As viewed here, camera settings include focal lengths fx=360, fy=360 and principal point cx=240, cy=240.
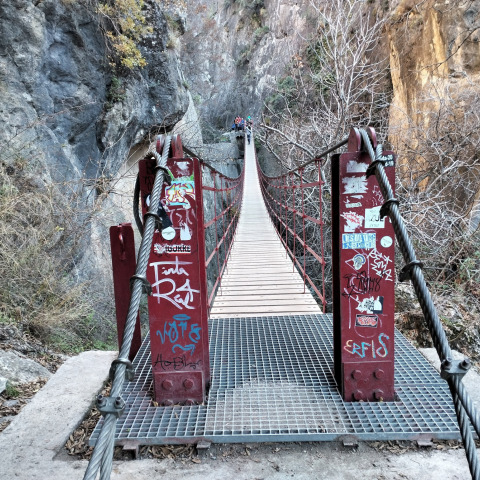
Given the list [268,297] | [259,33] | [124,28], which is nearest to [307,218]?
[268,297]

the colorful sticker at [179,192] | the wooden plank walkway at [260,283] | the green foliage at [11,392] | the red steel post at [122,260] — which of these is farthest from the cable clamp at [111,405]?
the wooden plank walkway at [260,283]

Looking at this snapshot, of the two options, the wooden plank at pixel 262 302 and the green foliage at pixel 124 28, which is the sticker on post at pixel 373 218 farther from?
the green foliage at pixel 124 28

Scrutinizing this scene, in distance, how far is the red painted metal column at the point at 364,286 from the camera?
171cm

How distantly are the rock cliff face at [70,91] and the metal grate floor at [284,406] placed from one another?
394 centimetres

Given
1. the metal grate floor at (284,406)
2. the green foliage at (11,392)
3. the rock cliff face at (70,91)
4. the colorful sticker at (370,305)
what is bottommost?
the green foliage at (11,392)

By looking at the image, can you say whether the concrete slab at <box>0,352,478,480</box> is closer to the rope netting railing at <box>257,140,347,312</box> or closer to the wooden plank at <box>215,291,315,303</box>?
the rope netting railing at <box>257,140,347,312</box>

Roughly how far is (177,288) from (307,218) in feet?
6.01

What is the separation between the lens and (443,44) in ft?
24.9

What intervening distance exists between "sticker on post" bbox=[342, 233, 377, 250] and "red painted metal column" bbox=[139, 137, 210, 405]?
0.71 metres

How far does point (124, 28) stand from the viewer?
6.46 meters

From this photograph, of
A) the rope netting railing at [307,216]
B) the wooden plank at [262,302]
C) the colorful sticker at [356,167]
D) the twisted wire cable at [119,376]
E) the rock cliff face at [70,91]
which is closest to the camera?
the twisted wire cable at [119,376]

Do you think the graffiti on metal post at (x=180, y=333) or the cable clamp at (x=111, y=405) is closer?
the cable clamp at (x=111, y=405)

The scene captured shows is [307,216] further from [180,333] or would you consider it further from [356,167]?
[180,333]

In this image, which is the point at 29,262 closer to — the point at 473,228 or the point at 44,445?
the point at 44,445
